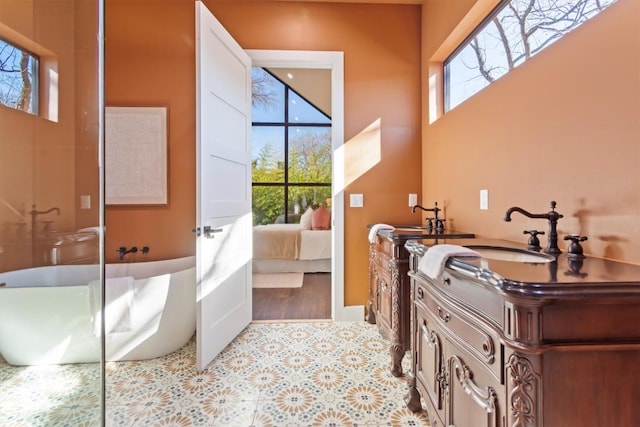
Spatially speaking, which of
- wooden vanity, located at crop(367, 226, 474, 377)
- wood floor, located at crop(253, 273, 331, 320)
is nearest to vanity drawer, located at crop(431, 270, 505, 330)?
wooden vanity, located at crop(367, 226, 474, 377)

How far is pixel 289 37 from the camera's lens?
2.48 m

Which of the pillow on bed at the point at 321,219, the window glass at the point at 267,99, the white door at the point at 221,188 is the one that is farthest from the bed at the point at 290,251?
the window glass at the point at 267,99

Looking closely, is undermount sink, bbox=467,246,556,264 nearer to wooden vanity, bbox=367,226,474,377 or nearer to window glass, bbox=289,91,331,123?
wooden vanity, bbox=367,226,474,377

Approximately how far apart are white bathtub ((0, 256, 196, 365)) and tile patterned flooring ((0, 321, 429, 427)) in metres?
0.09

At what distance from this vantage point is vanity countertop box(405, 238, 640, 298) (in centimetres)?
63

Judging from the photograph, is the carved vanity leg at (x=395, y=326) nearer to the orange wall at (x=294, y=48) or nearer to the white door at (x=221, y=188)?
the orange wall at (x=294, y=48)

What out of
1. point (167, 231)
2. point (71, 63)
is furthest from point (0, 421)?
point (71, 63)

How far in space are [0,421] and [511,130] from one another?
2.95 meters

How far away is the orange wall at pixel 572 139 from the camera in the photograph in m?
0.91

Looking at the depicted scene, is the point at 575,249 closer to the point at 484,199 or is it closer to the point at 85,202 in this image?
the point at 484,199

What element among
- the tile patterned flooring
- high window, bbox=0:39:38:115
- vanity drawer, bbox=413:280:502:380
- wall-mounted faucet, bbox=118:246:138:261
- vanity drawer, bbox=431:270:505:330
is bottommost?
the tile patterned flooring

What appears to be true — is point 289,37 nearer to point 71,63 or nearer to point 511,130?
point 71,63

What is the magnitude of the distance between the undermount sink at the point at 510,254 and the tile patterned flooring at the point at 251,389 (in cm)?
91

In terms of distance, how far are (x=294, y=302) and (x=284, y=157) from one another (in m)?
3.57
